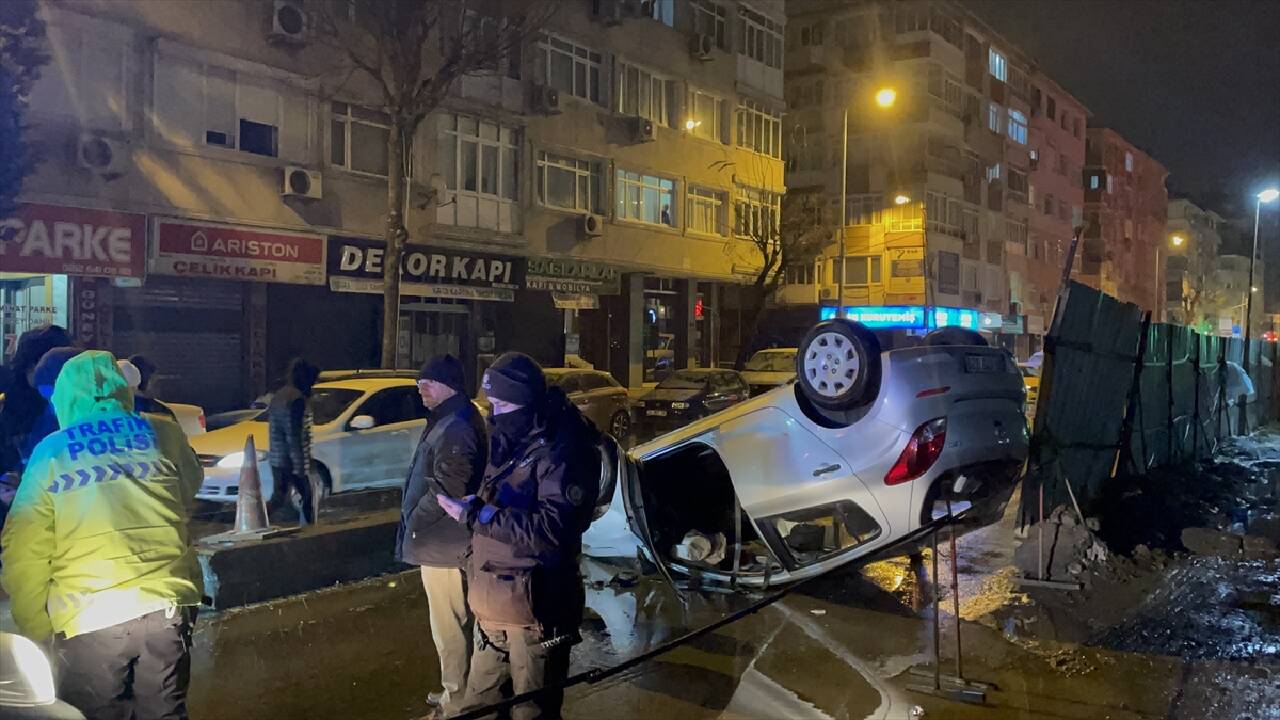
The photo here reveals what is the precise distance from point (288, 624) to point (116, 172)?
1443 cm

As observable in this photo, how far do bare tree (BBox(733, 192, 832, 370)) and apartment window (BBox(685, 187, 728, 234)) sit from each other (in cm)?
111

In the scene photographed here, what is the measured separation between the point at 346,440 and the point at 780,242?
2466 cm

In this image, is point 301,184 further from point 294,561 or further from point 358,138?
point 294,561

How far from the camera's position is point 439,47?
2219cm

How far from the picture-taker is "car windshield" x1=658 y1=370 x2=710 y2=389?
1984cm

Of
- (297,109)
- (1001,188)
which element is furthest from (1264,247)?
(297,109)

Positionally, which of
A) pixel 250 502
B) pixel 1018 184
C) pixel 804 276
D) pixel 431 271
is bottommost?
pixel 250 502

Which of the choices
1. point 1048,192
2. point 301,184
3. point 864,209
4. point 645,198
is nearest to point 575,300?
point 645,198

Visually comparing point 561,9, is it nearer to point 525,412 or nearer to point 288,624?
point 288,624

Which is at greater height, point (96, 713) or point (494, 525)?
point (494, 525)

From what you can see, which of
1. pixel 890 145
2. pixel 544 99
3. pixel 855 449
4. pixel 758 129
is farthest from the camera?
pixel 890 145

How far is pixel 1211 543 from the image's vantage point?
825 centimetres

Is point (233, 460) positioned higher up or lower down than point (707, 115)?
lower down

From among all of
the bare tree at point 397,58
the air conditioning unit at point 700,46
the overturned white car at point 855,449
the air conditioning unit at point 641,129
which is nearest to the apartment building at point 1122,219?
the air conditioning unit at point 700,46
